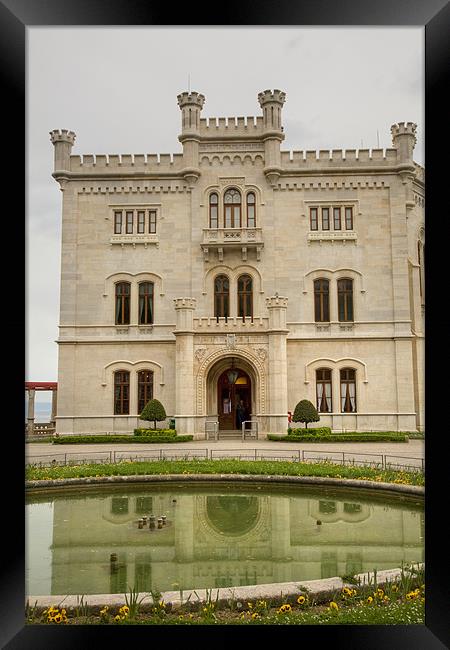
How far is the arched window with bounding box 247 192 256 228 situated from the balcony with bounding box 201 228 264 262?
0.85 m

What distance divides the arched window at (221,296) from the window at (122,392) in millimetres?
5968

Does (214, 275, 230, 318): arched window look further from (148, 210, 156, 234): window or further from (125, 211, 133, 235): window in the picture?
(125, 211, 133, 235): window

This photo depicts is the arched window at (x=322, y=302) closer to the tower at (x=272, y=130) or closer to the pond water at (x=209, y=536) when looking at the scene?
the tower at (x=272, y=130)

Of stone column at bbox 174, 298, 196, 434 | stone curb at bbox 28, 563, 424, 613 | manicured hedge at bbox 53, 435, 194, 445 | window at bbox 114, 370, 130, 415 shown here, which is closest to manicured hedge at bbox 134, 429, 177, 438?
manicured hedge at bbox 53, 435, 194, 445

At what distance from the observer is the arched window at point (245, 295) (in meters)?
31.0

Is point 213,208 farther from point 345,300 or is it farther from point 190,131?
point 345,300

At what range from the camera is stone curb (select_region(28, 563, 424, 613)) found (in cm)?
623

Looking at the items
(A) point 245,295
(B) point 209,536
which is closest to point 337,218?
(A) point 245,295

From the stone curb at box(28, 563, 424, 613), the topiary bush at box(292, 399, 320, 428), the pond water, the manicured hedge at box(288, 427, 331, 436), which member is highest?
the topiary bush at box(292, 399, 320, 428)

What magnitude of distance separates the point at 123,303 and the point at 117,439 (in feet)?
26.1

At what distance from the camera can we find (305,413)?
2725 centimetres

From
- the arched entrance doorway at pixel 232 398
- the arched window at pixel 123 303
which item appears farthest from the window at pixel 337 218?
the arched window at pixel 123 303

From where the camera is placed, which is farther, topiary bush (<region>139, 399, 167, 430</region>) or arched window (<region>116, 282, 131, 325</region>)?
arched window (<region>116, 282, 131, 325</region>)
